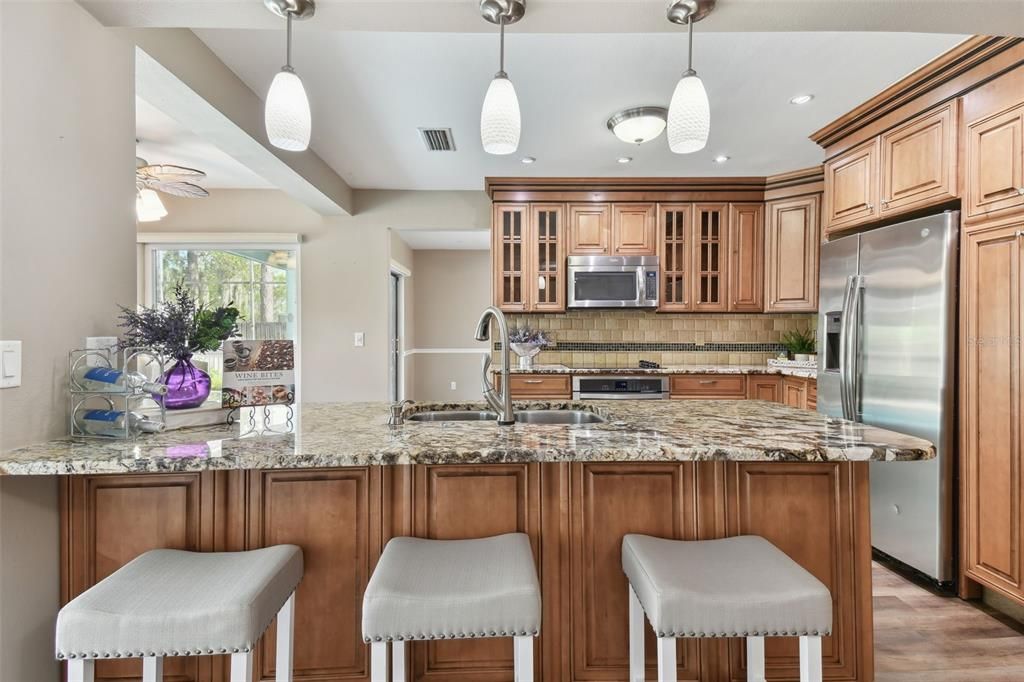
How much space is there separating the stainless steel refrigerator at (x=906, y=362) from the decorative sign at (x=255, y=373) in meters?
2.68

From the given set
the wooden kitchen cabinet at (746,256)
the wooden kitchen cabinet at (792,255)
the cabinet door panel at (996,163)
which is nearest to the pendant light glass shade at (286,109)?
the cabinet door panel at (996,163)

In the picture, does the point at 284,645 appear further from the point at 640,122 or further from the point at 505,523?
the point at 640,122

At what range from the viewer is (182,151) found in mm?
3564

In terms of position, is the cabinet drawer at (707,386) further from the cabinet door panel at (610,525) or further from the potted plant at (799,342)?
the cabinet door panel at (610,525)

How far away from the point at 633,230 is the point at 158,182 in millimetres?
3411

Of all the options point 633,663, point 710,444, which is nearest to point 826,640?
point 633,663

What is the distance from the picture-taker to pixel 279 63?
2352 mm

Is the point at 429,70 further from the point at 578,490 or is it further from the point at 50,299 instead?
the point at 578,490

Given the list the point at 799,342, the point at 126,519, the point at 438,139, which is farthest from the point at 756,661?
the point at 799,342

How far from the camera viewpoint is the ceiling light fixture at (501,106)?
1.35 m

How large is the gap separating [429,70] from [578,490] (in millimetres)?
2056

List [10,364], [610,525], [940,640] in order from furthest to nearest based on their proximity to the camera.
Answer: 1. [940,640]
2. [610,525]
3. [10,364]

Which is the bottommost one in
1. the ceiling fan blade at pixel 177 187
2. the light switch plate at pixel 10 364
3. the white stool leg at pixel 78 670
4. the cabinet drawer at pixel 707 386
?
the white stool leg at pixel 78 670

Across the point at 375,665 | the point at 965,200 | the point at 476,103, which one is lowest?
the point at 375,665
